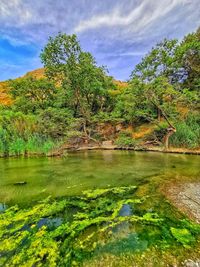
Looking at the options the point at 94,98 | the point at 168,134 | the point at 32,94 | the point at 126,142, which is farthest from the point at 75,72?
the point at 168,134

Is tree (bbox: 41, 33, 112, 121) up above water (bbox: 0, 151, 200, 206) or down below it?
above

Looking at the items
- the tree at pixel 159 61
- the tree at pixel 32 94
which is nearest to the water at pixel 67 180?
the tree at pixel 159 61

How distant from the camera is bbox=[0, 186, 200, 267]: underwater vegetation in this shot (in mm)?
2158

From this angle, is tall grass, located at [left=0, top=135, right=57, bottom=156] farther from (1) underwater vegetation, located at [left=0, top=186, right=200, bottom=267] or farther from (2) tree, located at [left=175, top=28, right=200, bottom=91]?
(2) tree, located at [left=175, top=28, right=200, bottom=91]

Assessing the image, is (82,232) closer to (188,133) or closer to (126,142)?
(188,133)

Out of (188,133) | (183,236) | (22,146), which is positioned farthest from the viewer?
(22,146)

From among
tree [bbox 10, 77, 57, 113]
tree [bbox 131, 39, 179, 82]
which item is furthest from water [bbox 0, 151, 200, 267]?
tree [bbox 10, 77, 57, 113]

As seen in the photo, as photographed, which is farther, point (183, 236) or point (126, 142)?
point (126, 142)

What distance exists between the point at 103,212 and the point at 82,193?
1154mm

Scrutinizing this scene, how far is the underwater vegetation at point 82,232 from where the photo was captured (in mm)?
2158

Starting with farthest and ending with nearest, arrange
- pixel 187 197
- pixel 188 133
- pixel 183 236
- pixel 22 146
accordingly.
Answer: pixel 22 146
pixel 188 133
pixel 187 197
pixel 183 236

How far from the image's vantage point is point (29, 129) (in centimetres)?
1102

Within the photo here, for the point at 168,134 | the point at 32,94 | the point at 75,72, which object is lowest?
the point at 168,134

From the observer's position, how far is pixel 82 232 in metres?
2.62
